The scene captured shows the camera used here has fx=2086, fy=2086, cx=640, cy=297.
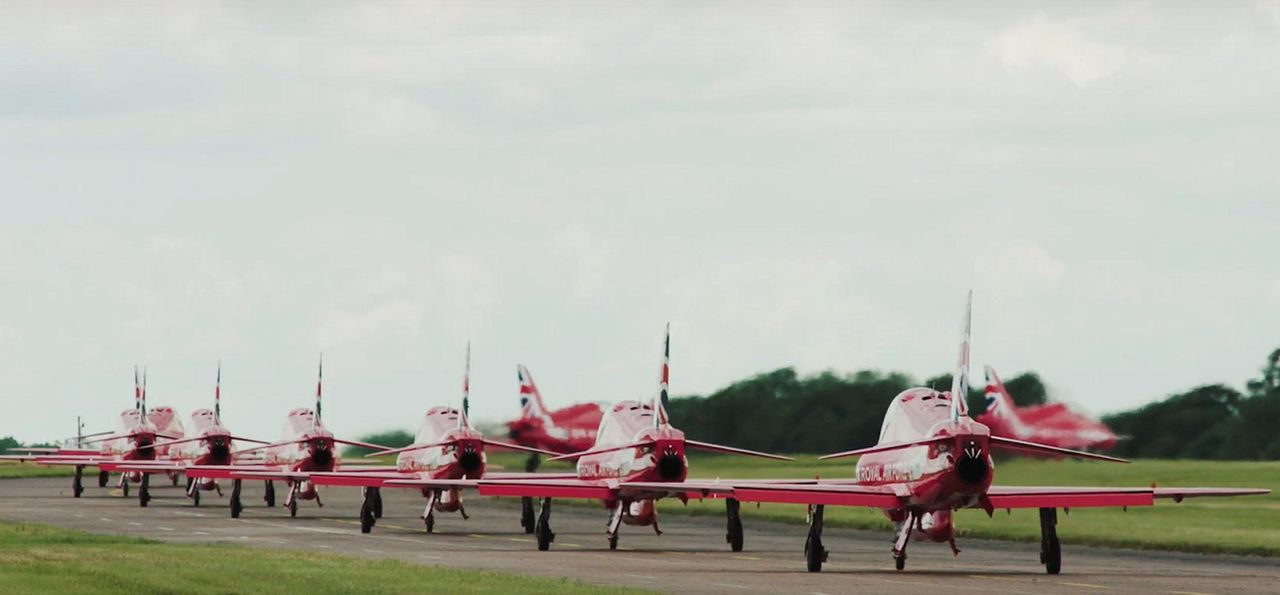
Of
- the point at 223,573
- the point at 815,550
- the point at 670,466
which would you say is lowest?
the point at 223,573

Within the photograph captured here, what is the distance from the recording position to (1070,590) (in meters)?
31.4

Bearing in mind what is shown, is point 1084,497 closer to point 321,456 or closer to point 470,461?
point 470,461

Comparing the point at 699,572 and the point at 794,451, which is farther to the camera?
the point at 794,451

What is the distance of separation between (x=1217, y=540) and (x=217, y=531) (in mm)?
24750

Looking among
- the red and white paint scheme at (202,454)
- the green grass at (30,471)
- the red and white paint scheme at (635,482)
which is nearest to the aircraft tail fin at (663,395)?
the red and white paint scheme at (635,482)

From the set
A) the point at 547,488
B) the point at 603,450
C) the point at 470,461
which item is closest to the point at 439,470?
the point at 470,461

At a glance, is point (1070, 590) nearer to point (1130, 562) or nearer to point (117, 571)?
point (1130, 562)

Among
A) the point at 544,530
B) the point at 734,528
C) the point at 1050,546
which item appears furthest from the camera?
the point at 544,530

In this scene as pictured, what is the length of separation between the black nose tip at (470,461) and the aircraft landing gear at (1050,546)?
21.8 meters

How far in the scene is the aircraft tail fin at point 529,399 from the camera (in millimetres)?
72562

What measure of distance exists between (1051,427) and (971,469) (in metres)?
19.9

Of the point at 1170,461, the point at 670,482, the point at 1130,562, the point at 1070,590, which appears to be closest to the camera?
the point at 1070,590

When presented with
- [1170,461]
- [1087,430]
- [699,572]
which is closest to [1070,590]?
[699,572]

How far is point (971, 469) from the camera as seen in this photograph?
115 ft
